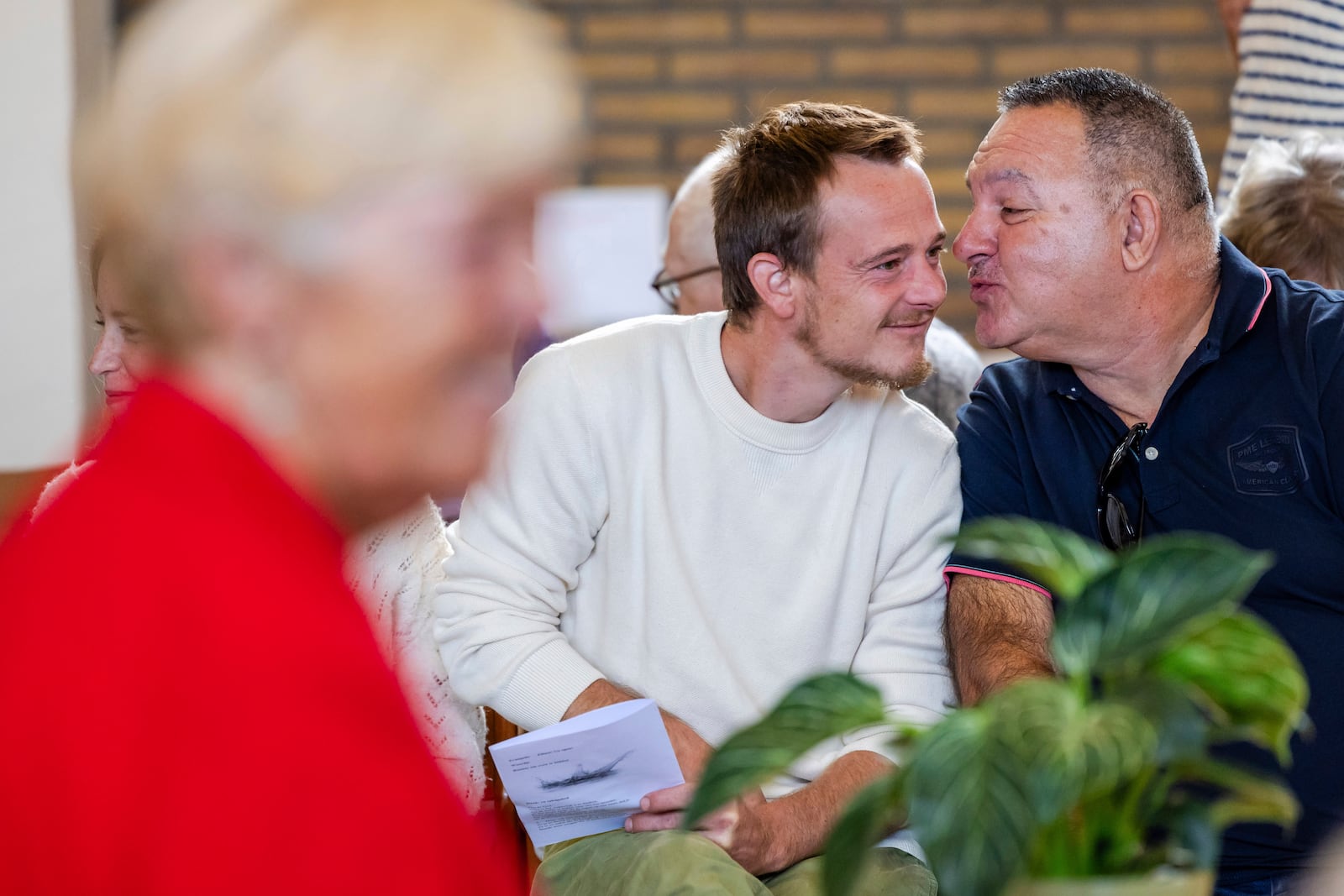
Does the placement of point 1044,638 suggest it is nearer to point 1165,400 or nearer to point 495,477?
point 1165,400

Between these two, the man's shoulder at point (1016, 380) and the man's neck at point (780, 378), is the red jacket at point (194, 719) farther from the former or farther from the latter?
the man's shoulder at point (1016, 380)

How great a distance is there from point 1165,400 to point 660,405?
65cm

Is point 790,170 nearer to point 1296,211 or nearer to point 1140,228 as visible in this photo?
point 1140,228

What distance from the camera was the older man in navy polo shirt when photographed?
163 cm

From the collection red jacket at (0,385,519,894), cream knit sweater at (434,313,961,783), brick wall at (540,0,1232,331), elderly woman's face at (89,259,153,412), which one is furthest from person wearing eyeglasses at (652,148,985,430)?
red jacket at (0,385,519,894)

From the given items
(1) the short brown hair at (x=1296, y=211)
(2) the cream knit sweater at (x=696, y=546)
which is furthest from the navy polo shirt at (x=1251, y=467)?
(1) the short brown hair at (x=1296, y=211)

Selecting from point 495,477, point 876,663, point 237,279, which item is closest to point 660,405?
point 495,477

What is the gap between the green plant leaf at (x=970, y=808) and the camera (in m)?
0.63

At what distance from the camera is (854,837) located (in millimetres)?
683

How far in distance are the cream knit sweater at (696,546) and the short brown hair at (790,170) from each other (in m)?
0.24

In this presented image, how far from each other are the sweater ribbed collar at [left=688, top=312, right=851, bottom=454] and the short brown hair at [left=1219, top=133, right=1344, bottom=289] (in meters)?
0.78

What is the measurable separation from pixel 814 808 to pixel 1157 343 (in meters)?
0.77

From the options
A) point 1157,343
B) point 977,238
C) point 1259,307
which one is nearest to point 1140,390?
point 1157,343

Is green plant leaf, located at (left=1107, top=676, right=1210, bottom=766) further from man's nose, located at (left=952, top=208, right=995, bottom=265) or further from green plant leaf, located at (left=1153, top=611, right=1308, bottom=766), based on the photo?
man's nose, located at (left=952, top=208, right=995, bottom=265)
